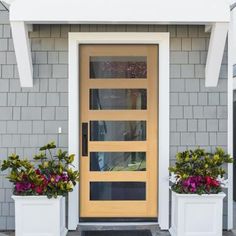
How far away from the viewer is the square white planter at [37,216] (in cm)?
420

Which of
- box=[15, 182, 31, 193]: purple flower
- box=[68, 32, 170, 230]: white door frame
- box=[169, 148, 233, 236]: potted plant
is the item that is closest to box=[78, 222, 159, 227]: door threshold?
box=[68, 32, 170, 230]: white door frame

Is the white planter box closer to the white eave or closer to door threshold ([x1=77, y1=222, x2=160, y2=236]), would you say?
door threshold ([x1=77, y1=222, x2=160, y2=236])

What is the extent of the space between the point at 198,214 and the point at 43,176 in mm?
1689

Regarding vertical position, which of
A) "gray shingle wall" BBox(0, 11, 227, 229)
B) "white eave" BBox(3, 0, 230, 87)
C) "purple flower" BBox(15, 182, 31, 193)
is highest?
"white eave" BBox(3, 0, 230, 87)

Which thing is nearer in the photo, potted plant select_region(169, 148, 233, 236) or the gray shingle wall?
potted plant select_region(169, 148, 233, 236)

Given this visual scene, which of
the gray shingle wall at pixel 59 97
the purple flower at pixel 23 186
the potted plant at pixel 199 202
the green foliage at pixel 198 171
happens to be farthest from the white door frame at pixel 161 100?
the purple flower at pixel 23 186

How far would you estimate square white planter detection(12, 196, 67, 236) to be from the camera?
4203 millimetres

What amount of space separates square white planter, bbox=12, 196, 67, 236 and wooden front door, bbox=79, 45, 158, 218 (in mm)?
734

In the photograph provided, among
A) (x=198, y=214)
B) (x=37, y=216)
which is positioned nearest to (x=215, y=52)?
(x=198, y=214)

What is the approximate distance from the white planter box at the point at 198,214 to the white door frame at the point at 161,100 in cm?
50

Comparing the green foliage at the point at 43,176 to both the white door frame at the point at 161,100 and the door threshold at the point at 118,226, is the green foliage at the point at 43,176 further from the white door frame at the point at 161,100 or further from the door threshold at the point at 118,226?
the door threshold at the point at 118,226

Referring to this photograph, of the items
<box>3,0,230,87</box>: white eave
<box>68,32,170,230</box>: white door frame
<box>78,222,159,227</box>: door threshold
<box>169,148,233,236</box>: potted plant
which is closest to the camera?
<box>3,0,230,87</box>: white eave
